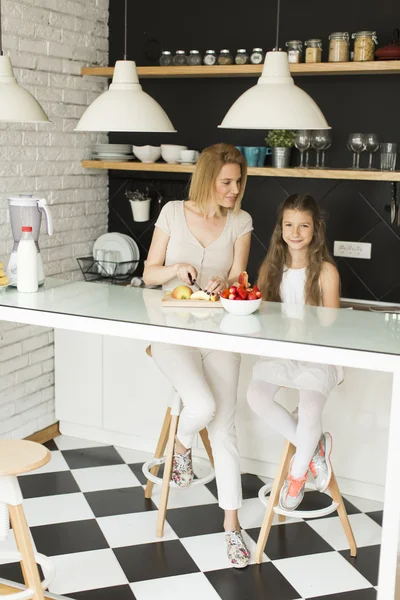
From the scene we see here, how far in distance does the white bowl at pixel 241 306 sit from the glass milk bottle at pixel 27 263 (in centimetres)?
71

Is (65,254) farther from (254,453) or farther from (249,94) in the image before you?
(249,94)

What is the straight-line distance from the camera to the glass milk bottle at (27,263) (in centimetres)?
285

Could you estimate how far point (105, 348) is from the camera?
398cm

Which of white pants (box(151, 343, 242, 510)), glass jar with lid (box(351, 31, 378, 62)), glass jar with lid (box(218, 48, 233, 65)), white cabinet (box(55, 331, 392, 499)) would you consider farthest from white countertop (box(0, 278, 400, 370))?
glass jar with lid (box(218, 48, 233, 65))

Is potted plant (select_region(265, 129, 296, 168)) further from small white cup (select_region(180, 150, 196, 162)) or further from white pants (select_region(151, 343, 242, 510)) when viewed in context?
white pants (select_region(151, 343, 242, 510))

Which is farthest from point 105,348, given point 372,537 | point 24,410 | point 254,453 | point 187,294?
point 372,537

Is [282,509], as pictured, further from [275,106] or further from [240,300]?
[275,106]

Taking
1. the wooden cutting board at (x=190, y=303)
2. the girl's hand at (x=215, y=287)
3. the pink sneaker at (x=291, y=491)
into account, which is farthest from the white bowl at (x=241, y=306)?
the pink sneaker at (x=291, y=491)

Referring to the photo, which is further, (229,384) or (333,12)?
(333,12)

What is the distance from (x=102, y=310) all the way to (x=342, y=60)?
190 cm

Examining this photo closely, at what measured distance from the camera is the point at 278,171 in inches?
157

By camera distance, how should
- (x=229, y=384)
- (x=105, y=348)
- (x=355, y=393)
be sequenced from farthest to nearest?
(x=105, y=348) < (x=355, y=393) < (x=229, y=384)

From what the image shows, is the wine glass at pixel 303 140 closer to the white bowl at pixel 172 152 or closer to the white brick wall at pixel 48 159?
the white bowl at pixel 172 152

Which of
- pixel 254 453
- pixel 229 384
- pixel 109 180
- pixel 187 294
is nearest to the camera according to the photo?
pixel 187 294
